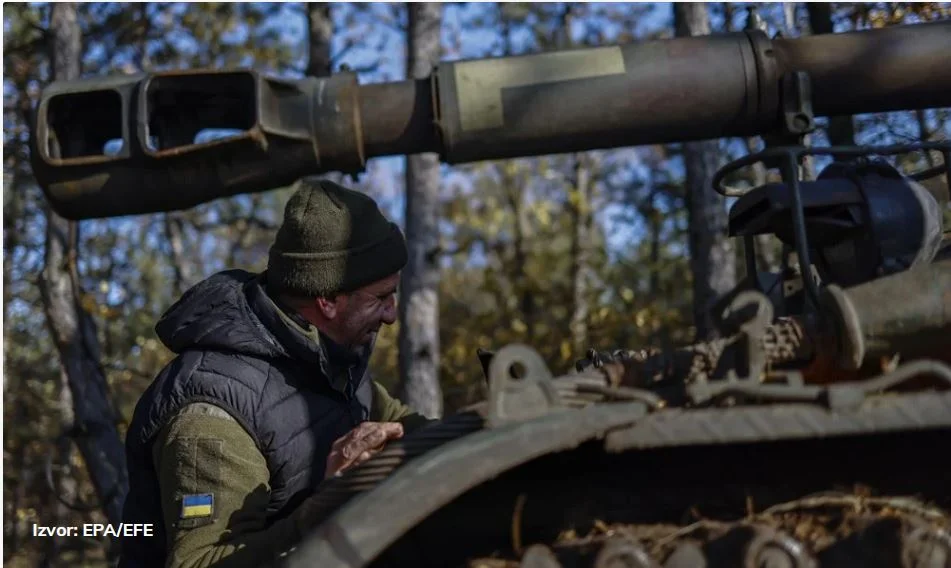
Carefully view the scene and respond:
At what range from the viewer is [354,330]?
3623 mm

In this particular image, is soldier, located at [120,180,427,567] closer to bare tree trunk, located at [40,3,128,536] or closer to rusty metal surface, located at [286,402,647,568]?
rusty metal surface, located at [286,402,647,568]

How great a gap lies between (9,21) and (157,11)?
71.4 inches

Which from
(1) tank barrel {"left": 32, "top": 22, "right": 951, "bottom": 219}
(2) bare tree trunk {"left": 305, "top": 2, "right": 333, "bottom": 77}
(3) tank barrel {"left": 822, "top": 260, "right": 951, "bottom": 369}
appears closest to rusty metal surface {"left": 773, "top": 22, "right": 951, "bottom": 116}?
(1) tank barrel {"left": 32, "top": 22, "right": 951, "bottom": 219}

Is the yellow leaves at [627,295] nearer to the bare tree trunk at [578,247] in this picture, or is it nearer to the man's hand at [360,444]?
the bare tree trunk at [578,247]

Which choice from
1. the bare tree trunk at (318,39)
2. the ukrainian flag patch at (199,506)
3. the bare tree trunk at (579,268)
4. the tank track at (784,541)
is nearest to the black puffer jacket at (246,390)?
the ukrainian flag patch at (199,506)

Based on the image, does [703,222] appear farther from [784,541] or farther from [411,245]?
[784,541]

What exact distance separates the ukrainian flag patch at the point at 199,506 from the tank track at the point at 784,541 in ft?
3.12

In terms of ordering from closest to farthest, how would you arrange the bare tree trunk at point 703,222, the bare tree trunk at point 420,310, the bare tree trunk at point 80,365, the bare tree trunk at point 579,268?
the bare tree trunk at point 80,365 → the bare tree trunk at point 703,222 → the bare tree trunk at point 420,310 → the bare tree trunk at point 579,268

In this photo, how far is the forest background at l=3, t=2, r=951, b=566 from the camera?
829 centimetres

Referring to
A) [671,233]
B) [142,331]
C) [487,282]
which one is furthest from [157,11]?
[671,233]

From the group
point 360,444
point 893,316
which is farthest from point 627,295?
point 893,316

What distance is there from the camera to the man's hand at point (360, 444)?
2779mm

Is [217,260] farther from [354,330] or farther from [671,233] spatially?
[354,330]

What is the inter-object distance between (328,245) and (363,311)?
0.26 metres
